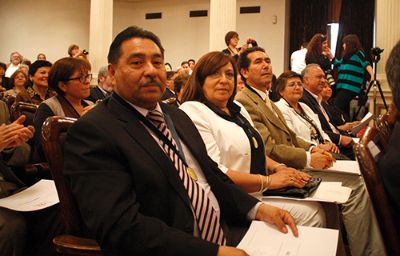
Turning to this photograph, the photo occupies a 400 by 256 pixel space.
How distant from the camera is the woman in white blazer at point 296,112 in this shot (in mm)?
3740

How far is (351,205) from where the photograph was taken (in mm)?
2838

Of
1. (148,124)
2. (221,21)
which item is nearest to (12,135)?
(148,124)

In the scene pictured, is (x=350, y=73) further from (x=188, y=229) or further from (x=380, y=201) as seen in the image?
(x=188, y=229)

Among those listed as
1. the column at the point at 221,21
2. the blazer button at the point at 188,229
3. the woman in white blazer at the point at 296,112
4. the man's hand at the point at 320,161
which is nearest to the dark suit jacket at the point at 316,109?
the woman in white blazer at the point at 296,112

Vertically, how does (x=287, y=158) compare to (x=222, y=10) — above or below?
below

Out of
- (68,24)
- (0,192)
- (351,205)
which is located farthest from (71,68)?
(68,24)

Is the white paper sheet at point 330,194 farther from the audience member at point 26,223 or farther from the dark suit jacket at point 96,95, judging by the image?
the dark suit jacket at point 96,95

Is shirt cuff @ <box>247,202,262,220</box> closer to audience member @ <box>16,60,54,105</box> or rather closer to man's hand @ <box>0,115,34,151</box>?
man's hand @ <box>0,115,34,151</box>

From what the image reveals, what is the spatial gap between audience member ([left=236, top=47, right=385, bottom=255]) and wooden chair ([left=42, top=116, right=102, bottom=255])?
1.61 metres

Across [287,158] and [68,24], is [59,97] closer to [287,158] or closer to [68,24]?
[287,158]

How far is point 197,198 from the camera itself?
1605 mm

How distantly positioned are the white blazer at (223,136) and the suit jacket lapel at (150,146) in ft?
2.43

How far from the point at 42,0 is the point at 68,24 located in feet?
3.80

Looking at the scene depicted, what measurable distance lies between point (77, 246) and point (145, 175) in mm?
320
